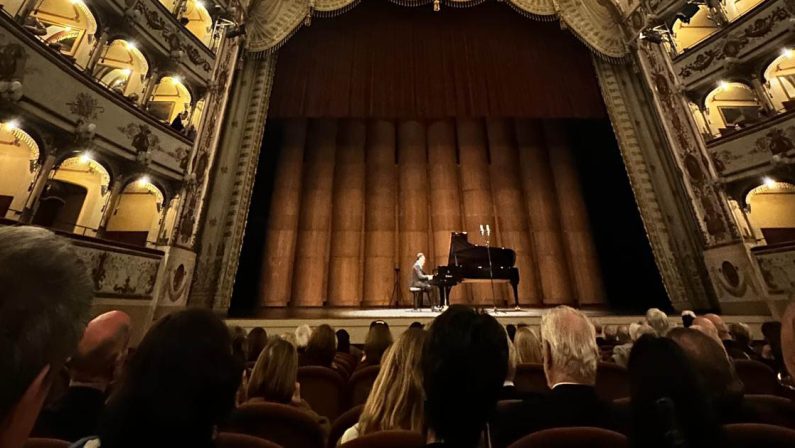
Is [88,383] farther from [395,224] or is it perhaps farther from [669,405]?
[395,224]

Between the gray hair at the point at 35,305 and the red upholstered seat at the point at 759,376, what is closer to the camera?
the gray hair at the point at 35,305

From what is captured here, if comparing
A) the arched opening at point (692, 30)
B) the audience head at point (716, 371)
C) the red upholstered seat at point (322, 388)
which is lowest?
the red upholstered seat at point (322, 388)

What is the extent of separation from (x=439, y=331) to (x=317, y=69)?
11.7m

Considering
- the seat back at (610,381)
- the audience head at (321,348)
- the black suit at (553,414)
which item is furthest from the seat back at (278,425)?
the seat back at (610,381)

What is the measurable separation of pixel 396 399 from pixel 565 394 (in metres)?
0.73

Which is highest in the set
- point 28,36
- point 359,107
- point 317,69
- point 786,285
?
point 317,69

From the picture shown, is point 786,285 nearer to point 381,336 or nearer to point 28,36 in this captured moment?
point 381,336

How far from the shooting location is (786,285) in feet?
22.7

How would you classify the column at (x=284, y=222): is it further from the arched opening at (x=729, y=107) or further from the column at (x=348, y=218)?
the arched opening at (x=729, y=107)

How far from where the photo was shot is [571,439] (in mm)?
1039

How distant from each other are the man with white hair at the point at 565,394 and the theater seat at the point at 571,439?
0.42 metres

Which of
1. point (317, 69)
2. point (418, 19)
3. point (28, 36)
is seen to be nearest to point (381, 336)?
point (28, 36)

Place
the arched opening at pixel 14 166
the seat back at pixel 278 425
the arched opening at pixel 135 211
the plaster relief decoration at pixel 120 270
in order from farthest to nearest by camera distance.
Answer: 1. the arched opening at pixel 135 211
2. the arched opening at pixel 14 166
3. the plaster relief decoration at pixel 120 270
4. the seat back at pixel 278 425

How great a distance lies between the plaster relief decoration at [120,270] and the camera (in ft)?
19.4
